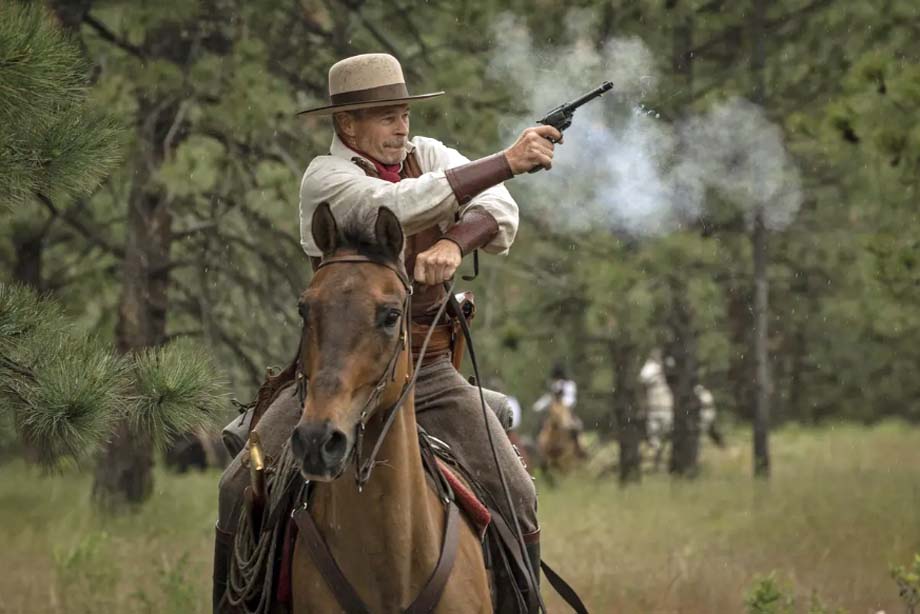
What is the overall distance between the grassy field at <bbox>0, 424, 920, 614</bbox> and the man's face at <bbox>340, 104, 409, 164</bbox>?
205 centimetres

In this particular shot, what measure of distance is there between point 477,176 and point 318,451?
4.73ft

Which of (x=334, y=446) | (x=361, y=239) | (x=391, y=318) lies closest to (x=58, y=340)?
(x=361, y=239)

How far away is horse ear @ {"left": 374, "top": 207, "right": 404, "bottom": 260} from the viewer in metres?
5.30

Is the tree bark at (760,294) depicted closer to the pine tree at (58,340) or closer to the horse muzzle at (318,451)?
the pine tree at (58,340)

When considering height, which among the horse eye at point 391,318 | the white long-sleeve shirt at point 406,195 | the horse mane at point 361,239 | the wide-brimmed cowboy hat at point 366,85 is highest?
the wide-brimmed cowboy hat at point 366,85

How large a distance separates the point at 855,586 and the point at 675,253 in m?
6.09

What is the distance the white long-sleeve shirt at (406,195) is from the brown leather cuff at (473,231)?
0.05 metres

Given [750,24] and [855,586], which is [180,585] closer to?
[855,586]

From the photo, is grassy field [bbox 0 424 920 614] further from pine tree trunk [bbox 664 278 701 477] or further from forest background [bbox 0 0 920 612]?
pine tree trunk [bbox 664 278 701 477]

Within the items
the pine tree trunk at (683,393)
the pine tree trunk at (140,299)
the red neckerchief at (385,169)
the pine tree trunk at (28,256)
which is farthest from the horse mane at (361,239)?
the pine tree trunk at (683,393)

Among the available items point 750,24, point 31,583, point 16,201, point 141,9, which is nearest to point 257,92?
point 141,9

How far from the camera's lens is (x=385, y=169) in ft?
21.1

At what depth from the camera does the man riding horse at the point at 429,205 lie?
5887 mm

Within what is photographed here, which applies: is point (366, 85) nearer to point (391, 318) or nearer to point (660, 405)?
point (391, 318)
